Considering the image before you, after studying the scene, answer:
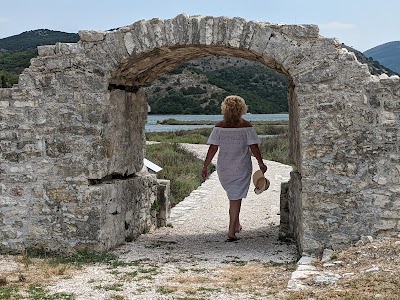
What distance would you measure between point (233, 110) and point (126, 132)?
1393 mm

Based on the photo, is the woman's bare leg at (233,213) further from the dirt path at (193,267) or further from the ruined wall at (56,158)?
the ruined wall at (56,158)

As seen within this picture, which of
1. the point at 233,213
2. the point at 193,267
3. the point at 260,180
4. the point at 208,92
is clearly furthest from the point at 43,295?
the point at 208,92

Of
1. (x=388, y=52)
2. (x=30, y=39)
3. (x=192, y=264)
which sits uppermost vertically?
(x=388, y=52)

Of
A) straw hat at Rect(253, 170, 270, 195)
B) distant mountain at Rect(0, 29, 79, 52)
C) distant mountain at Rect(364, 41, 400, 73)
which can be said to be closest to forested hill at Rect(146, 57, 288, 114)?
distant mountain at Rect(0, 29, 79, 52)

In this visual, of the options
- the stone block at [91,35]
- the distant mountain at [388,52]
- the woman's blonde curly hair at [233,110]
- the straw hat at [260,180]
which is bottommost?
the straw hat at [260,180]

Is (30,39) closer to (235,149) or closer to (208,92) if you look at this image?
(208,92)

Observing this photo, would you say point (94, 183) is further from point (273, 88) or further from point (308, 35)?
point (273, 88)

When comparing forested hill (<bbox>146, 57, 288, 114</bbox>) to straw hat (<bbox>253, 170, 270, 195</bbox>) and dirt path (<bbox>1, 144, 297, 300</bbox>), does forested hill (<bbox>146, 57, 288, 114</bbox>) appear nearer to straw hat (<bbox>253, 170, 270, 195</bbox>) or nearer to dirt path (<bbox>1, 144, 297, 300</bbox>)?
dirt path (<bbox>1, 144, 297, 300</bbox>)

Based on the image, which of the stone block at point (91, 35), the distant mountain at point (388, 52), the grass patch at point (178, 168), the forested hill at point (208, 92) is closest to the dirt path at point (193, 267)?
the stone block at point (91, 35)

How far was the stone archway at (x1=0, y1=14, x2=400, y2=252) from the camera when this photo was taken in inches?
241

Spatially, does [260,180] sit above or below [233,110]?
below

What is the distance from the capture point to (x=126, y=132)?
745 centimetres

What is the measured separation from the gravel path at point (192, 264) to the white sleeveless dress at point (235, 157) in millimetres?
716

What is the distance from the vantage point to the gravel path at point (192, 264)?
5051 mm
